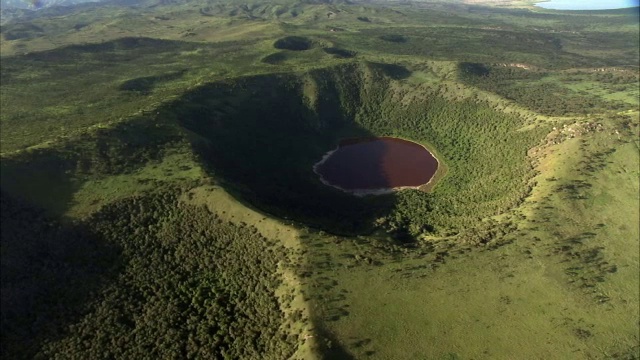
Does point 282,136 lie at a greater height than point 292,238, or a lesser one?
lesser

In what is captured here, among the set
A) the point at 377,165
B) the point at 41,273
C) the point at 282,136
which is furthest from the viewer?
the point at 282,136

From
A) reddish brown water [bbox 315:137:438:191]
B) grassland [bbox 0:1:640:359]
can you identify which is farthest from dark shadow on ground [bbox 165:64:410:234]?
reddish brown water [bbox 315:137:438:191]

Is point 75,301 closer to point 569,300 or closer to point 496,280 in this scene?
point 496,280

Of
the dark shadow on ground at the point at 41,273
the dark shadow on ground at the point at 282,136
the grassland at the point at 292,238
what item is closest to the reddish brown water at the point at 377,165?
the dark shadow on ground at the point at 282,136

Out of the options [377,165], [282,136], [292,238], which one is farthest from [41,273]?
[377,165]

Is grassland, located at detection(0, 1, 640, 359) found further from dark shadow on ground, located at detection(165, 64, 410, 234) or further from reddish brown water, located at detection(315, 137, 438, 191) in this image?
reddish brown water, located at detection(315, 137, 438, 191)

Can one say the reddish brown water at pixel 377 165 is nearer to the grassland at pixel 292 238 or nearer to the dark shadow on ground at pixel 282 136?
the dark shadow on ground at pixel 282 136

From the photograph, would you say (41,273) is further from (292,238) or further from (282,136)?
(282,136)

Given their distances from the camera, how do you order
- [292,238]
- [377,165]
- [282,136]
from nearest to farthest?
[292,238], [377,165], [282,136]
